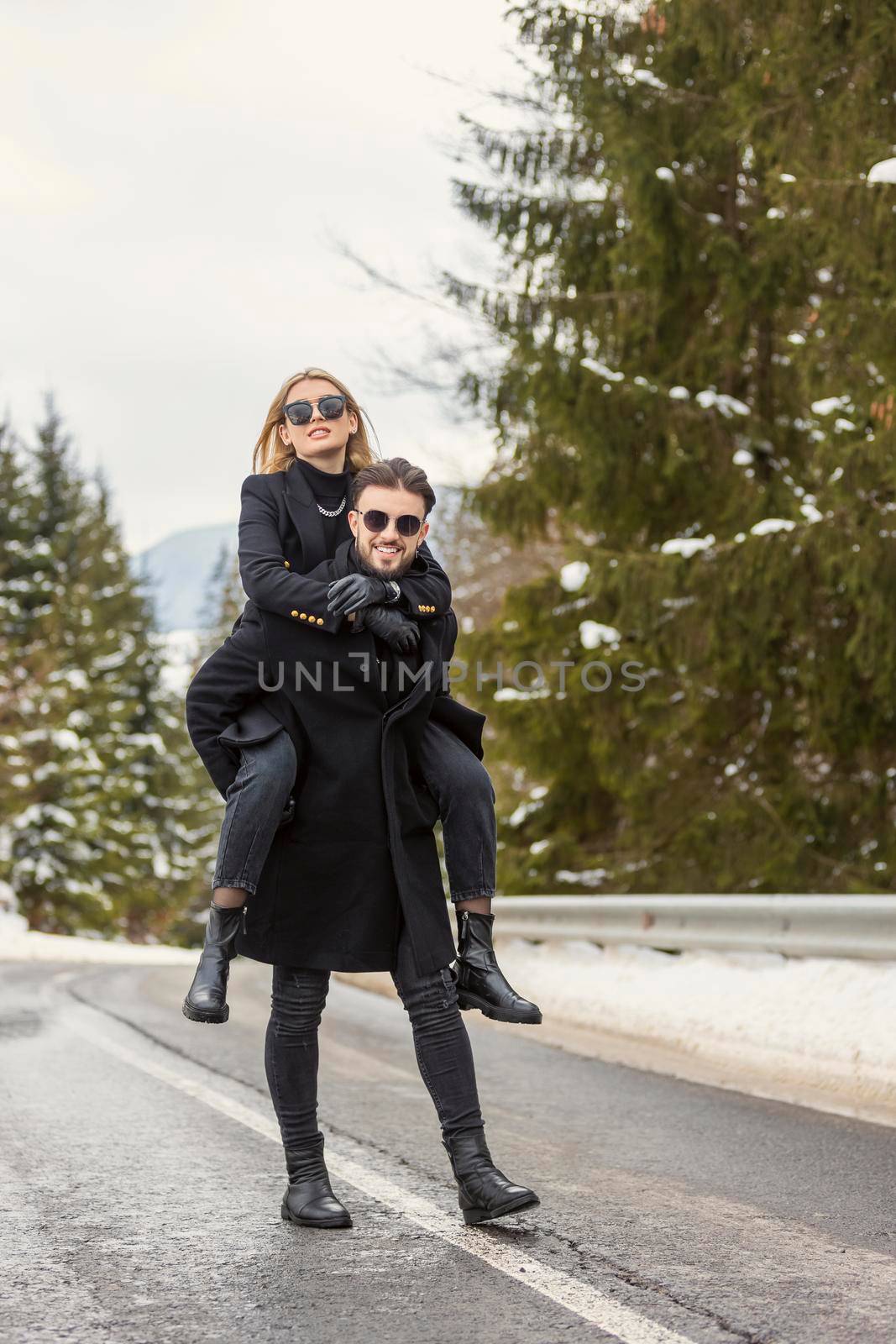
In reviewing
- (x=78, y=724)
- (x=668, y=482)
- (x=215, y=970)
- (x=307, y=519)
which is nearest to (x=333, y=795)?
(x=215, y=970)

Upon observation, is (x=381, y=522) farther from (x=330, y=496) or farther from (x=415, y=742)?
(x=415, y=742)

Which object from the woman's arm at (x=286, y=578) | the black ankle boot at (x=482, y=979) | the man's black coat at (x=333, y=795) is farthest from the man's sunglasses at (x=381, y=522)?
the black ankle boot at (x=482, y=979)

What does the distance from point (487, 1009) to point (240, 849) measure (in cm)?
75

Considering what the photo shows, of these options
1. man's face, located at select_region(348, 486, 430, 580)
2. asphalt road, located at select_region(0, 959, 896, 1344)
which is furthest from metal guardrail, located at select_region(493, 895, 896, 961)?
man's face, located at select_region(348, 486, 430, 580)

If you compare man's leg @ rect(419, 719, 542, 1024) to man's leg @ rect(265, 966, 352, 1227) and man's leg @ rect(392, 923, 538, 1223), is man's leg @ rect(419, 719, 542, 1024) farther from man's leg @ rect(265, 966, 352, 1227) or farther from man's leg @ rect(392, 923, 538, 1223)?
man's leg @ rect(265, 966, 352, 1227)

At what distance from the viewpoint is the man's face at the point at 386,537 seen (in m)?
4.03

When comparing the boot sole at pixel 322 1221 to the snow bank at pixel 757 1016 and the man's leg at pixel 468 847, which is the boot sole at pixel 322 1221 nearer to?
the man's leg at pixel 468 847

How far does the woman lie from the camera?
12.6ft

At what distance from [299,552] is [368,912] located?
100cm

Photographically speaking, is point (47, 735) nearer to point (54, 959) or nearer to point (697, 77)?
point (54, 959)

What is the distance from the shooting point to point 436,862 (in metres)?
4.25

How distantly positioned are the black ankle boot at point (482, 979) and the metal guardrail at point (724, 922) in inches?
146

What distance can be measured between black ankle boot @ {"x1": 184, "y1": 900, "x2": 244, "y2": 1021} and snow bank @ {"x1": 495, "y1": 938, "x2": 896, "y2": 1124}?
2.97 meters

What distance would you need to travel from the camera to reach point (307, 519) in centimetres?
420
